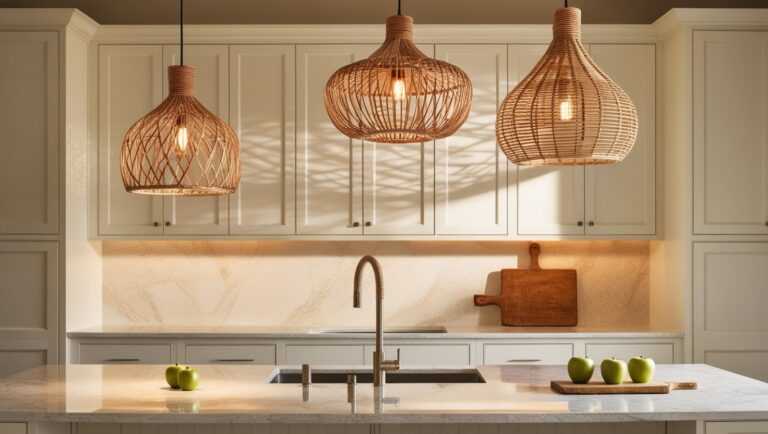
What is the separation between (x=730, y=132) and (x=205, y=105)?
2783mm

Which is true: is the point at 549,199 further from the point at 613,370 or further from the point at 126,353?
the point at 126,353

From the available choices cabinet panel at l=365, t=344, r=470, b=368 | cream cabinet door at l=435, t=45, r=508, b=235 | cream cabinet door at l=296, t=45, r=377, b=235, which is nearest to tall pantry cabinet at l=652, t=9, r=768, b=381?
cream cabinet door at l=435, t=45, r=508, b=235

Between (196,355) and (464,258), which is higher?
(464,258)

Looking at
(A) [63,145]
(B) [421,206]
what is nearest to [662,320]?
(B) [421,206]

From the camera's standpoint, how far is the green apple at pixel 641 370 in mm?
2881

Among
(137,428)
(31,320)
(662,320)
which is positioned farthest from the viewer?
(662,320)

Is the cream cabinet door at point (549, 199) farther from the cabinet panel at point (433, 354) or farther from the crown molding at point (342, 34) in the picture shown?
the cabinet panel at point (433, 354)

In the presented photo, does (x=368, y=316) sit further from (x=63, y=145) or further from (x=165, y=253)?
(x=63, y=145)

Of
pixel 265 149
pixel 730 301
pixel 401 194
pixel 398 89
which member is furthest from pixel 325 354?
pixel 398 89

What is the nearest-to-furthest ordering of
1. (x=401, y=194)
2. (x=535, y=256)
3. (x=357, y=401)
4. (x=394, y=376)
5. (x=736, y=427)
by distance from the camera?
1. (x=736, y=427)
2. (x=357, y=401)
3. (x=394, y=376)
4. (x=401, y=194)
5. (x=535, y=256)

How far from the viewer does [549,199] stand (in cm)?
475

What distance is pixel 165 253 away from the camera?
16.8ft

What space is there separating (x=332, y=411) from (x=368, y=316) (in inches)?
98.8

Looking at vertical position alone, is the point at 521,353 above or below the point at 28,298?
below
